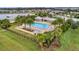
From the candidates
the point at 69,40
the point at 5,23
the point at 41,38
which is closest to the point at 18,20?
the point at 5,23

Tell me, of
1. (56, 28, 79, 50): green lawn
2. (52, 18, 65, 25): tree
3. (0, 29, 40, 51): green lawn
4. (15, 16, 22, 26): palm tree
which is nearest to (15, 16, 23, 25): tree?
(15, 16, 22, 26): palm tree

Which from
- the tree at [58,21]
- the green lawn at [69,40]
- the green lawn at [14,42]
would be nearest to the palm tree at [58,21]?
the tree at [58,21]

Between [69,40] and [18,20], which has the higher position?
[18,20]

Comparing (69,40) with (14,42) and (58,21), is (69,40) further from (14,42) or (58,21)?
(14,42)

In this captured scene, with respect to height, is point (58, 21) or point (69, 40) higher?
point (58, 21)

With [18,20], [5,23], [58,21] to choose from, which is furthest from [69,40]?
[5,23]

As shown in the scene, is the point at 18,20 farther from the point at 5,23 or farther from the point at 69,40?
the point at 69,40

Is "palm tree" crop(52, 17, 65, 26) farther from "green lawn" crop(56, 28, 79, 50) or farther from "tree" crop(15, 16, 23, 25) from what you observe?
"tree" crop(15, 16, 23, 25)
